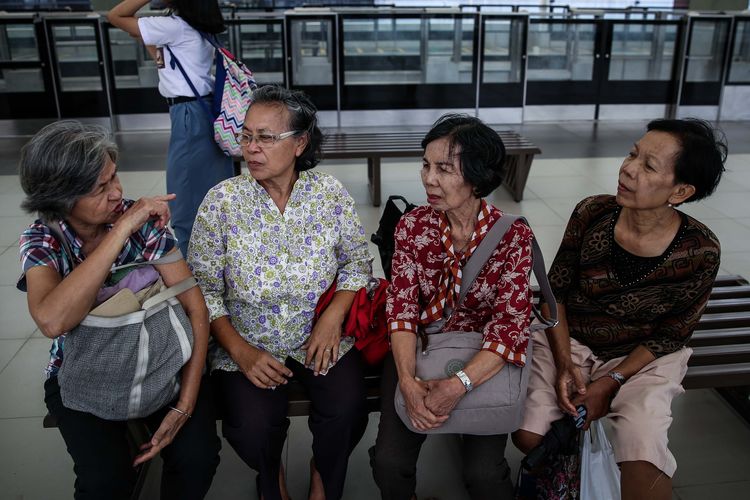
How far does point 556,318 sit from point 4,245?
430 cm

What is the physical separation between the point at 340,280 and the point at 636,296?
3.33 feet

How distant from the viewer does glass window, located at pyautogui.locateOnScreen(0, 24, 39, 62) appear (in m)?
8.67

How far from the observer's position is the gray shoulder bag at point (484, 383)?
2.02 metres

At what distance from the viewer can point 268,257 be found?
226 cm

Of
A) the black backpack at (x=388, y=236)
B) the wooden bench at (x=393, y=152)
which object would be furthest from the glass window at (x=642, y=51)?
the black backpack at (x=388, y=236)

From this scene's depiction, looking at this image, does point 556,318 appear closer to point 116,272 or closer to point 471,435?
point 471,435

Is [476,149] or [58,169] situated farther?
[476,149]

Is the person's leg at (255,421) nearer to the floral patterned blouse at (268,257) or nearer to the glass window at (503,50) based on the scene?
the floral patterned blouse at (268,257)

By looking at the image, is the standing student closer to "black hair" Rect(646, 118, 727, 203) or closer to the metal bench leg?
the metal bench leg

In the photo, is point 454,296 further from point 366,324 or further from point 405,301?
point 366,324

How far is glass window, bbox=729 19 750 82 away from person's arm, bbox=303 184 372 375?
373 inches

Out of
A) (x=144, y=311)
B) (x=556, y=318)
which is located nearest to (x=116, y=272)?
(x=144, y=311)

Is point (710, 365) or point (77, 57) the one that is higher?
point (77, 57)

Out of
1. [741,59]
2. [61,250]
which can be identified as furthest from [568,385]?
[741,59]
